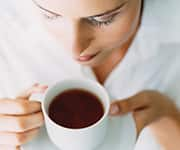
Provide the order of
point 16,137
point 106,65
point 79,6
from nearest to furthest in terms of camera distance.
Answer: point 79,6, point 16,137, point 106,65

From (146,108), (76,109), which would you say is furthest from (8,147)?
(146,108)

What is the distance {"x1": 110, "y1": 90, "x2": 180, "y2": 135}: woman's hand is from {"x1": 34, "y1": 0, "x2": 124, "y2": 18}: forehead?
0.21 m

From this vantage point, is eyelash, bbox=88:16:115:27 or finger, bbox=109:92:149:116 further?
finger, bbox=109:92:149:116

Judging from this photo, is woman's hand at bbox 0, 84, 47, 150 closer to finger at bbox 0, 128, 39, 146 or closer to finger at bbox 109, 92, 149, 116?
finger at bbox 0, 128, 39, 146

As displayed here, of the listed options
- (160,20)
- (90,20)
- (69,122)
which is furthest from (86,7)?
(160,20)

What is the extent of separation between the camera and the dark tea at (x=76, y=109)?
793 mm

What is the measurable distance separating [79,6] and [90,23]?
57 mm

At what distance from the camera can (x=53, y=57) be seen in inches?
42.4

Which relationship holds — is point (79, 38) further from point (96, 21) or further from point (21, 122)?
point (21, 122)

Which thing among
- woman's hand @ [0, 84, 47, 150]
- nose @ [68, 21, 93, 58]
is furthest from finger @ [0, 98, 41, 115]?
nose @ [68, 21, 93, 58]

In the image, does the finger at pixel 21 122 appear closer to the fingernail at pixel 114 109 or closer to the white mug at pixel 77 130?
the white mug at pixel 77 130

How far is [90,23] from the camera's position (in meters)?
0.80

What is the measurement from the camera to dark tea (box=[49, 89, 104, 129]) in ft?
2.60

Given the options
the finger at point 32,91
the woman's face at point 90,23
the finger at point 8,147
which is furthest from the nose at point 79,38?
the finger at point 8,147
